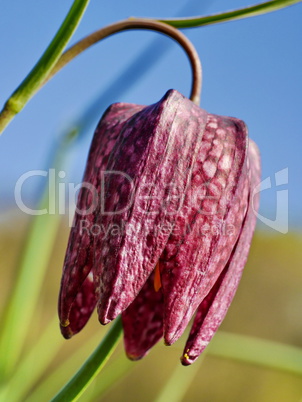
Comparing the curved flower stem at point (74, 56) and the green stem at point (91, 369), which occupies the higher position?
the curved flower stem at point (74, 56)

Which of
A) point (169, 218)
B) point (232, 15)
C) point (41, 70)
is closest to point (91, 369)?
point (169, 218)

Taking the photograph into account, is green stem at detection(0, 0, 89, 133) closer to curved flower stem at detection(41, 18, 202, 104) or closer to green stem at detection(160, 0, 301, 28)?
curved flower stem at detection(41, 18, 202, 104)

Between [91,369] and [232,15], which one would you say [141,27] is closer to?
[232,15]

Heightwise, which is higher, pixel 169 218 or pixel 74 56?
pixel 74 56

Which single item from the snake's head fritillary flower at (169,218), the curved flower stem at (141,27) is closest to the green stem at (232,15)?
the curved flower stem at (141,27)

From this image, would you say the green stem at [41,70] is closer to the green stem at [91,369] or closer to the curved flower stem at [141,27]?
the curved flower stem at [141,27]

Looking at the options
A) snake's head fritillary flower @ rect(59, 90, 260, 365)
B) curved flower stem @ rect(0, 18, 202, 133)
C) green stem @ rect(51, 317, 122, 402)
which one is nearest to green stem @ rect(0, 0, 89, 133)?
curved flower stem @ rect(0, 18, 202, 133)
